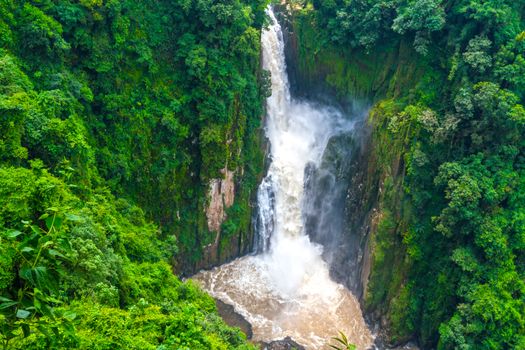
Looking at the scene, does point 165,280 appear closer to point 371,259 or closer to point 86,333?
point 86,333

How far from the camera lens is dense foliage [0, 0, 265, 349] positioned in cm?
836

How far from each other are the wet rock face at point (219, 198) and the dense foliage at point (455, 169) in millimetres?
6389

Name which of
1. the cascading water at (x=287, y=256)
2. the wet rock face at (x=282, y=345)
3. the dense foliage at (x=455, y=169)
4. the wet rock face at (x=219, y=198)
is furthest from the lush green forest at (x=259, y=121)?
the wet rock face at (x=282, y=345)

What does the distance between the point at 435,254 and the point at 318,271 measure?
541 centimetres

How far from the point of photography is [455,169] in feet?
52.1

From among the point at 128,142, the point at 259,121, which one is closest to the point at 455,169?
the point at 259,121

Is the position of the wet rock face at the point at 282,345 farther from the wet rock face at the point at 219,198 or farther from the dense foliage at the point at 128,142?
the wet rock face at the point at 219,198

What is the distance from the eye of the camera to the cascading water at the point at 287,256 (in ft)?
59.7

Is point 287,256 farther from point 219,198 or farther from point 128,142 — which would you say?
point 128,142

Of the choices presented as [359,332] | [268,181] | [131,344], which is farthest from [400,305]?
[131,344]

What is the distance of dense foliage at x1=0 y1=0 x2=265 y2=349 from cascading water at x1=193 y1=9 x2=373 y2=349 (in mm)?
1522

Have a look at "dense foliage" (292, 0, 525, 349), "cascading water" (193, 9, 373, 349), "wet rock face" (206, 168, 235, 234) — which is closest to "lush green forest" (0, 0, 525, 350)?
"dense foliage" (292, 0, 525, 349)

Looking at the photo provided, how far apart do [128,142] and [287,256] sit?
29.9 feet

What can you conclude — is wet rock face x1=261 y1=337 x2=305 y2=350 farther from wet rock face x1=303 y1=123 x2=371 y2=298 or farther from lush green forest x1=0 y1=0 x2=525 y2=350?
wet rock face x1=303 y1=123 x2=371 y2=298
